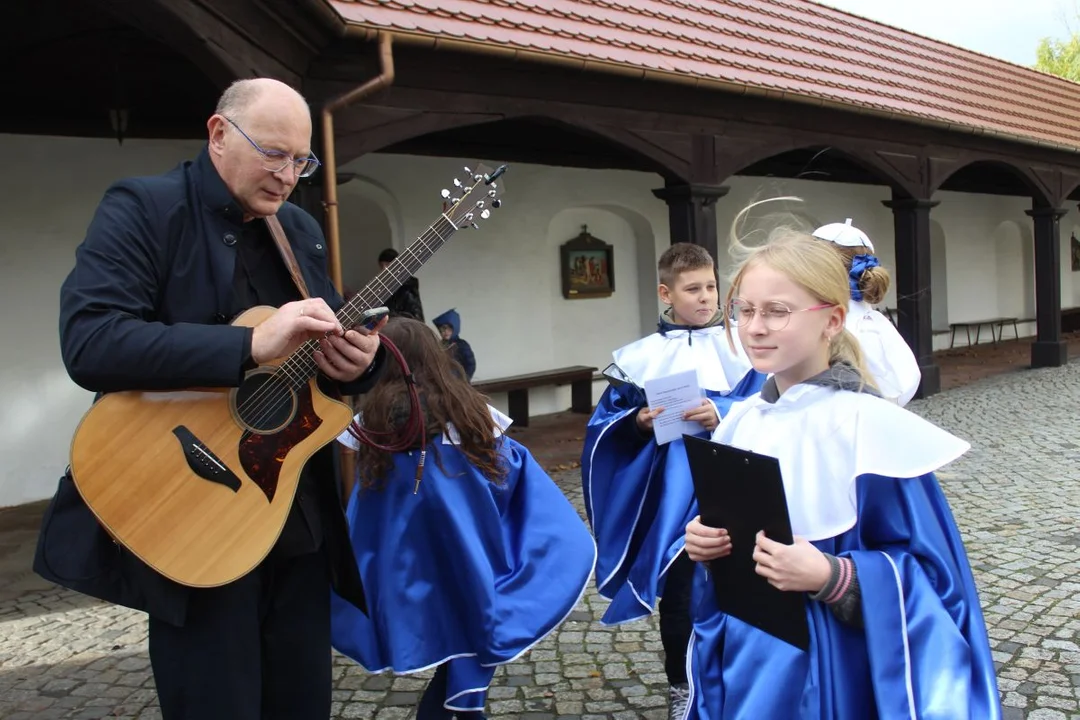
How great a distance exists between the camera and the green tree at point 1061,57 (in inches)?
1430

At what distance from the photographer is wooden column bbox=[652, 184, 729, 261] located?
7.57 meters

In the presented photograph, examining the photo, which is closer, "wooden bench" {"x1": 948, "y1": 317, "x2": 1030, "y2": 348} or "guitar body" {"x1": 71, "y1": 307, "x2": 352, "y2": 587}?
"guitar body" {"x1": 71, "y1": 307, "x2": 352, "y2": 587}

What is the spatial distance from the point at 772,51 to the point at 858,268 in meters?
6.77

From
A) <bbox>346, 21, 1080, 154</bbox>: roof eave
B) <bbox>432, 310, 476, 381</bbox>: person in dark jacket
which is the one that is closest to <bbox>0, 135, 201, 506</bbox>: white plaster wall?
<bbox>432, 310, 476, 381</bbox>: person in dark jacket

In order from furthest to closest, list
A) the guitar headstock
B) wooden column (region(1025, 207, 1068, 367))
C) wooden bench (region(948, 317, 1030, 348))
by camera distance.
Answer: wooden bench (region(948, 317, 1030, 348)) < wooden column (region(1025, 207, 1068, 367)) < the guitar headstock

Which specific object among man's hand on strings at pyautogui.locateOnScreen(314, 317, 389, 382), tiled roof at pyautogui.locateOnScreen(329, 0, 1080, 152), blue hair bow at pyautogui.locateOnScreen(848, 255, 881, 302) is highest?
tiled roof at pyautogui.locateOnScreen(329, 0, 1080, 152)

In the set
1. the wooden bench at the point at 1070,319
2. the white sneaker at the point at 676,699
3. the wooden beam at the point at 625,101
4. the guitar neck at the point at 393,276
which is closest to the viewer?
the guitar neck at the point at 393,276

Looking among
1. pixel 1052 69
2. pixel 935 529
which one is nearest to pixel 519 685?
pixel 935 529

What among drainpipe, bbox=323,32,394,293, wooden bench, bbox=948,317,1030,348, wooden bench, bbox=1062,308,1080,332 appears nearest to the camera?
drainpipe, bbox=323,32,394,293

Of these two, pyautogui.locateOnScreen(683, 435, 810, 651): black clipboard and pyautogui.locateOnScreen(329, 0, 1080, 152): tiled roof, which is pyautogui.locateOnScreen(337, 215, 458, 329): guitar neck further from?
pyautogui.locateOnScreen(329, 0, 1080, 152): tiled roof

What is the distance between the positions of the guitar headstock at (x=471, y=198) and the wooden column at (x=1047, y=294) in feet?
39.5

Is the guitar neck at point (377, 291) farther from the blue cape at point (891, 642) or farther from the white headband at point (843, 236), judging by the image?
the white headband at point (843, 236)

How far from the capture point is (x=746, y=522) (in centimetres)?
155

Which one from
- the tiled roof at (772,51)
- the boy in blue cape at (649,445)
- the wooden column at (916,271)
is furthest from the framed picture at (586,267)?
the boy in blue cape at (649,445)
